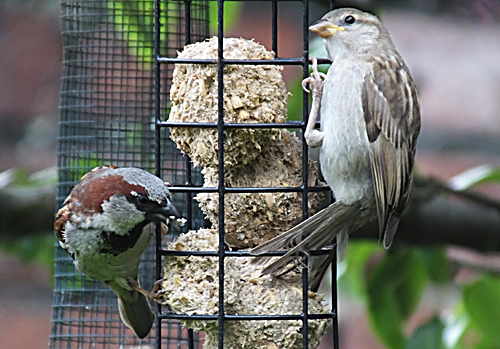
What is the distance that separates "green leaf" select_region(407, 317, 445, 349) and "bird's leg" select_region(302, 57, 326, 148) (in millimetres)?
1322

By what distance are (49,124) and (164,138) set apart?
1688 mm

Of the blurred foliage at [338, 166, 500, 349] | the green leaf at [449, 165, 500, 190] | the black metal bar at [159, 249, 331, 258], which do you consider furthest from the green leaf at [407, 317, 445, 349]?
Result: the black metal bar at [159, 249, 331, 258]

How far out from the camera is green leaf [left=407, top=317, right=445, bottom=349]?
4039 mm

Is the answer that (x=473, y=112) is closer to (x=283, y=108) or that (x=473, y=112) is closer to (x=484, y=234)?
(x=484, y=234)

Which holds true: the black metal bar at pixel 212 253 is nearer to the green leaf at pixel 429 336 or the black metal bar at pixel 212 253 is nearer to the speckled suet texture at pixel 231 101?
the speckled suet texture at pixel 231 101

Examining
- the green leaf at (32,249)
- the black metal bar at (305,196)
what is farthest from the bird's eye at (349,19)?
the green leaf at (32,249)

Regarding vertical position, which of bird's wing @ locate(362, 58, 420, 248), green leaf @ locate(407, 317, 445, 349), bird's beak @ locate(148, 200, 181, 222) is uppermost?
bird's wing @ locate(362, 58, 420, 248)

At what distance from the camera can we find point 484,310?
4016 mm

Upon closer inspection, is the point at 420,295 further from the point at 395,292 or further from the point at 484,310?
the point at 484,310

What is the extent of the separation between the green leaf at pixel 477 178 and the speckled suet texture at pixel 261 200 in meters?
1.30

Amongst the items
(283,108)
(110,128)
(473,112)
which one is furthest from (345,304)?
(283,108)

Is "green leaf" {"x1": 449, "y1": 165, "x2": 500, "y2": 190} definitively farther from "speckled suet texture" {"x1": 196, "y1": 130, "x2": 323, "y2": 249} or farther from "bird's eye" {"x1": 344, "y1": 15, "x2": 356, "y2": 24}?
"speckled suet texture" {"x1": 196, "y1": 130, "x2": 323, "y2": 249}

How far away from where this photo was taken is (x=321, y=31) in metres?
3.57

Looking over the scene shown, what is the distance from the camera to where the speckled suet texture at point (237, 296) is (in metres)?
3.14
